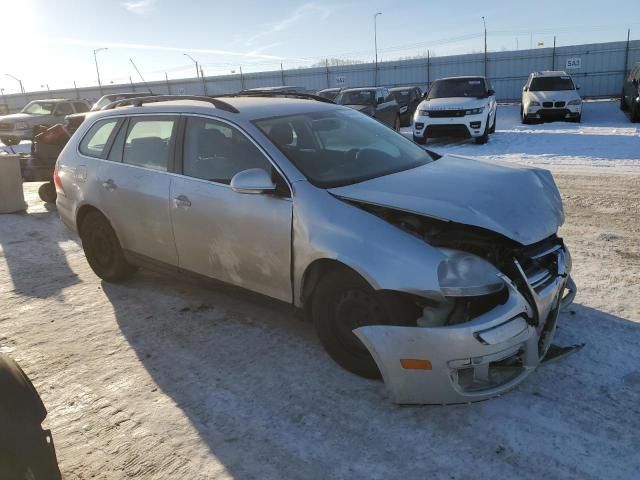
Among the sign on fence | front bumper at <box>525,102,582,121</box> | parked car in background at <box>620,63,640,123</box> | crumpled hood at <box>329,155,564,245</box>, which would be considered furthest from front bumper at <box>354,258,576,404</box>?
the sign on fence

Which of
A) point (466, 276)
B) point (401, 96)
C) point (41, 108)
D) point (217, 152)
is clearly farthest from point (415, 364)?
point (41, 108)

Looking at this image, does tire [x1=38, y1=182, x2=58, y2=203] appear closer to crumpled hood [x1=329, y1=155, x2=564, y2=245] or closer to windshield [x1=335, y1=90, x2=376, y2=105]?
crumpled hood [x1=329, y1=155, x2=564, y2=245]

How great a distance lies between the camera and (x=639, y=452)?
103 inches

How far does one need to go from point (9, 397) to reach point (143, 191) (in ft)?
8.57

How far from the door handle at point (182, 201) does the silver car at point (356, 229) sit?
0.5 inches

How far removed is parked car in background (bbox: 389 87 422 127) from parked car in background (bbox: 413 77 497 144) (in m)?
5.67

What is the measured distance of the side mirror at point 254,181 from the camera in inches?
136

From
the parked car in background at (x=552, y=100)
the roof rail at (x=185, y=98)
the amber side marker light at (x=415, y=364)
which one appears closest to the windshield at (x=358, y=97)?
the parked car in background at (x=552, y=100)

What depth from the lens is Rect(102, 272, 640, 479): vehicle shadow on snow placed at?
2711 millimetres

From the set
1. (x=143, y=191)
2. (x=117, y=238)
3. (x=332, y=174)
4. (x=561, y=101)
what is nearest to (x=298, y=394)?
(x=332, y=174)

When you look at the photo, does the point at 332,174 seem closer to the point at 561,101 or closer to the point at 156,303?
the point at 156,303

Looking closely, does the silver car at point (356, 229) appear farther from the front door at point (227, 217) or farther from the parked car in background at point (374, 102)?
the parked car in background at point (374, 102)

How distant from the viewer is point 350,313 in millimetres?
3266

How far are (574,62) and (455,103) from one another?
60.4 feet
